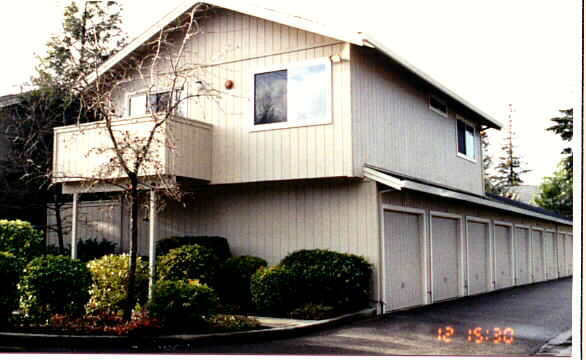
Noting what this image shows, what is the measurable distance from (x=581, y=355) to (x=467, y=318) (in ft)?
19.6

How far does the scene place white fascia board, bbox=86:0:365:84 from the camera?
1277 cm

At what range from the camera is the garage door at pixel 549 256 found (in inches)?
956

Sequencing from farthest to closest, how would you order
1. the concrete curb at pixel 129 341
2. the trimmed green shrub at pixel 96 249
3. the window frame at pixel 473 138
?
the window frame at pixel 473 138
the trimmed green shrub at pixel 96 249
the concrete curb at pixel 129 341

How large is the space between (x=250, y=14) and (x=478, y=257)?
28.6 ft

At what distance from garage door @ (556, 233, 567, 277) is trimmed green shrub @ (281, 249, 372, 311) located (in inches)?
636

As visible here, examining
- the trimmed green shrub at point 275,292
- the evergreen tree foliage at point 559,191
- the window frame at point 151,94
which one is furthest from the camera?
the evergreen tree foliage at point 559,191

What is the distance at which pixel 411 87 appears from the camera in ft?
51.7

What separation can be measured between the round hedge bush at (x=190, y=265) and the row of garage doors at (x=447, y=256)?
323 centimetres

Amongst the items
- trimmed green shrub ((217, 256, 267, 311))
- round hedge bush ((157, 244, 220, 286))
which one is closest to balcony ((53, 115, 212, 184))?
round hedge bush ((157, 244, 220, 286))

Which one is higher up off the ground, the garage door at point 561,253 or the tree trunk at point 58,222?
the tree trunk at point 58,222

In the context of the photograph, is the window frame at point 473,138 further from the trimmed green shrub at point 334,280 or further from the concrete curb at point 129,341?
the concrete curb at point 129,341

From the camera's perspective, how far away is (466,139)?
63.1 ft

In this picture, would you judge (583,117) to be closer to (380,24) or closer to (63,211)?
(380,24)

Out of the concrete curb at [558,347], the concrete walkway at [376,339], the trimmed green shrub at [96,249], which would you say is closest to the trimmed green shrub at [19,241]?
the trimmed green shrub at [96,249]
